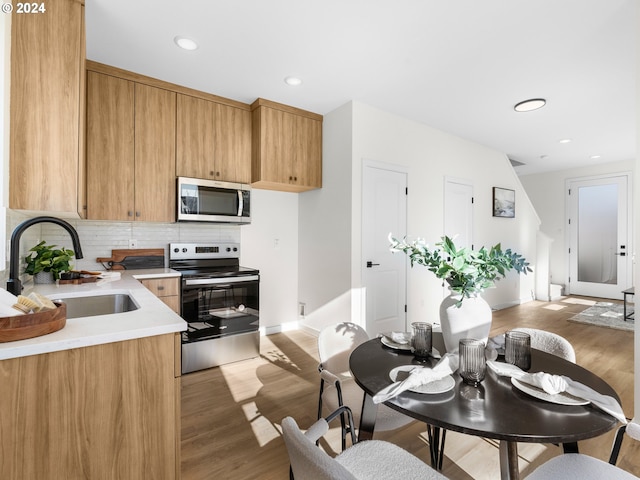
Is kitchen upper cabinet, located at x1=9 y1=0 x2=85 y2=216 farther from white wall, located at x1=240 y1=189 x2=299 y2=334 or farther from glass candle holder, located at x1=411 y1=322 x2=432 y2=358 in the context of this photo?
white wall, located at x1=240 y1=189 x2=299 y2=334

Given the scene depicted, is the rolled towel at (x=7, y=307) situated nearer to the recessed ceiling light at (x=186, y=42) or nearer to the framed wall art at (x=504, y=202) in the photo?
the recessed ceiling light at (x=186, y=42)

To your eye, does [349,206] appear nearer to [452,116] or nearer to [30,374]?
[452,116]

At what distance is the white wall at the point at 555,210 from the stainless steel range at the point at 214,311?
674 centimetres

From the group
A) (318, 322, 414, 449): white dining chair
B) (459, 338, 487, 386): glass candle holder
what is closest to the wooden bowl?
(318, 322, 414, 449): white dining chair

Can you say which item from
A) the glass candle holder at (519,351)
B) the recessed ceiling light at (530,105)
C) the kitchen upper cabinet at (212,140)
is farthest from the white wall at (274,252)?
the glass candle holder at (519,351)

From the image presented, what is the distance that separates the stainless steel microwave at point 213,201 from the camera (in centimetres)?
306

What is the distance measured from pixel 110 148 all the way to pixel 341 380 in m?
2.69

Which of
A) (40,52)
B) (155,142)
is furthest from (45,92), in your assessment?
(155,142)

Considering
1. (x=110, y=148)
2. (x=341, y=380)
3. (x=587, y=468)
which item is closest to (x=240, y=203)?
(x=110, y=148)

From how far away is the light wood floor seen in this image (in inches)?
66.1

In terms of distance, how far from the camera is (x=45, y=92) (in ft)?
5.74

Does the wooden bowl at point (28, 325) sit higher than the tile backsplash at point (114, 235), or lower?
lower

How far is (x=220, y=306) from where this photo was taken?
9.94ft

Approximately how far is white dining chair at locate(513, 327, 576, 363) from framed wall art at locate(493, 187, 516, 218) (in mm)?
4083
